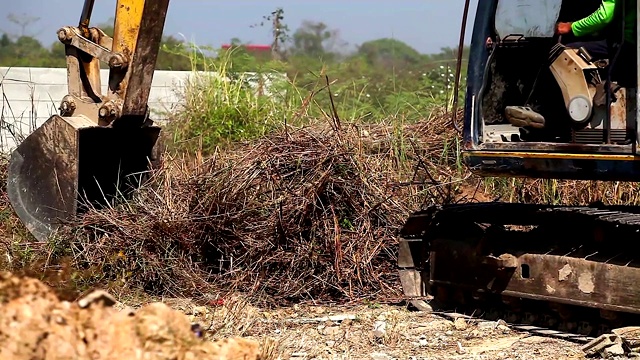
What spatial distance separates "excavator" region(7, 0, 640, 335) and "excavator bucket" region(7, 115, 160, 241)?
1 centimetres

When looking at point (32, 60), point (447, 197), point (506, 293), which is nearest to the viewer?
point (506, 293)

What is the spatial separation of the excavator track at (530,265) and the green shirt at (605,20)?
1140 mm

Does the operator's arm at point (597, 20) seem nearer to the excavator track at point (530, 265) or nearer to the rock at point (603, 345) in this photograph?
the excavator track at point (530, 265)

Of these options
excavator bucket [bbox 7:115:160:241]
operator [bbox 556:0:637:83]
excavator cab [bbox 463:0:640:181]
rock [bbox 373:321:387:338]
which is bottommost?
rock [bbox 373:321:387:338]

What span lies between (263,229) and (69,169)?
4.99 ft

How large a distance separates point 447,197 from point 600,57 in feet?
10.4

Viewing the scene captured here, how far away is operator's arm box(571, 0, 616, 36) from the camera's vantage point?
21.1ft

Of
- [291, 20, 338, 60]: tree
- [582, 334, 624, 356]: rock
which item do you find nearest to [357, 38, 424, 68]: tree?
[291, 20, 338, 60]: tree

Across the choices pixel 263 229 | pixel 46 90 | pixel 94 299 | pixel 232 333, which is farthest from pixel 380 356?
pixel 46 90

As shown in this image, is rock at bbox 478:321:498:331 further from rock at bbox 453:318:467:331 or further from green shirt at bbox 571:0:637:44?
green shirt at bbox 571:0:637:44

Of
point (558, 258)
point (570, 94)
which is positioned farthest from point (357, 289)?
point (570, 94)

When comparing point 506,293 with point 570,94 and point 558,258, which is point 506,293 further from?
point 570,94

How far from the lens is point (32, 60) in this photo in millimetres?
19938

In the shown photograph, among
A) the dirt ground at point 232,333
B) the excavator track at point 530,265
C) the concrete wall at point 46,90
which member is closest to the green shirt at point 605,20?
the excavator track at point 530,265
